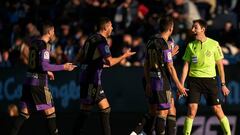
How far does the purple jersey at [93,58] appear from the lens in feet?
51.5

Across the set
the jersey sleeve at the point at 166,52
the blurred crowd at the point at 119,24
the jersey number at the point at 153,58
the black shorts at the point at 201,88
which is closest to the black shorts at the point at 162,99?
the jersey number at the point at 153,58

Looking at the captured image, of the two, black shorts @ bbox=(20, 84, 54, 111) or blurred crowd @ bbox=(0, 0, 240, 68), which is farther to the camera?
blurred crowd @ bbox=(0, 0, 240, 68)

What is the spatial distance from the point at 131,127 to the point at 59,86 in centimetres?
331

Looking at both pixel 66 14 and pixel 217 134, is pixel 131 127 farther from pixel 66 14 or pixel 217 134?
pixel 66 14

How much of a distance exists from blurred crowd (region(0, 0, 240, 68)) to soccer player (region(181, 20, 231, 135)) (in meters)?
3.86

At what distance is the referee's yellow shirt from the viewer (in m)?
16.2

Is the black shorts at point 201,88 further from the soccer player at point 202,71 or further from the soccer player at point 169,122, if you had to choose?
the soccer player at point 169,122

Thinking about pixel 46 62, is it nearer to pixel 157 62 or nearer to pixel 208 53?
pixel 157 62

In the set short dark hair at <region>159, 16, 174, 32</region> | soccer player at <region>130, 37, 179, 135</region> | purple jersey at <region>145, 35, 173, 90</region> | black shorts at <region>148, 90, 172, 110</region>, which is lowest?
soccer player at <region>130, 37, 179, 135</region>

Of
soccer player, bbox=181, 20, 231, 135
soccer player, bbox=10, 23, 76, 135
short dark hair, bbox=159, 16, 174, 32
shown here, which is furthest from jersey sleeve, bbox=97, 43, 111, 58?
soccer player, bbox=181, 20, 231, 135

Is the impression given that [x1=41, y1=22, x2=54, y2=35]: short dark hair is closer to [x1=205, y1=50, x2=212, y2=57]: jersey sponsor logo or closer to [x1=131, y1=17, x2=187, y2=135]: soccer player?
→ [x1=131, y1=17, x2=187, y2=135]: soccer player

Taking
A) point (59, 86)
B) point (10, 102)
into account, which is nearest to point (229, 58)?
point (59, 86)

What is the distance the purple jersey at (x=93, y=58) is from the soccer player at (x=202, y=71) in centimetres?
163

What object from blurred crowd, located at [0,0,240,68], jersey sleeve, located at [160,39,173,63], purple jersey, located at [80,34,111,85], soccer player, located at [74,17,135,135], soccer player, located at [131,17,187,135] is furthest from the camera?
blurred crowd, located at [0,0,240,68]
